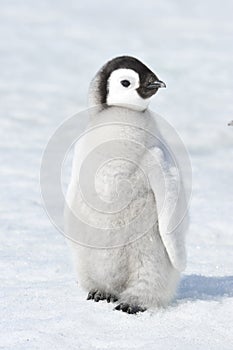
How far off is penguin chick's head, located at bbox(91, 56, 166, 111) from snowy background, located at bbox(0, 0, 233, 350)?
0.80m

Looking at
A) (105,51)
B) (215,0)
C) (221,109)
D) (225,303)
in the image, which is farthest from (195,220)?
(215,0)

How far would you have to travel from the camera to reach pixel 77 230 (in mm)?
3324

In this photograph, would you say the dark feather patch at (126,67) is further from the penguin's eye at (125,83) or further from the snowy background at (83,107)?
the snowy background at (83,107)

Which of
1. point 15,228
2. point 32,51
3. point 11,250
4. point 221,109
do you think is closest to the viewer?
point 11,250

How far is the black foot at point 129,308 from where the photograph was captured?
3.25m

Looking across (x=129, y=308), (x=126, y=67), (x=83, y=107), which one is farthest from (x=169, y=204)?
(x=83, y=107)

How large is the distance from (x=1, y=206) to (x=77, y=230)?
7.26 feet

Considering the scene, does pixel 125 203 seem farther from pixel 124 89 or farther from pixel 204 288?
pixel 204 288

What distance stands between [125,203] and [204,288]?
0.75 metres

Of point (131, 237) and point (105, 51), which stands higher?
point (131, 237)

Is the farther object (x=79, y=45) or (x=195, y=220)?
(x=79, y=45)

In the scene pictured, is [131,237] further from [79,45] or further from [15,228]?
[79,45]

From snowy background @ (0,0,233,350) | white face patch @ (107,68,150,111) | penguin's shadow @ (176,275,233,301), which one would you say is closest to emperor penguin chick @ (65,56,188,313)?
white face patch @ (107,68,150,111)

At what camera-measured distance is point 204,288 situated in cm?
379
